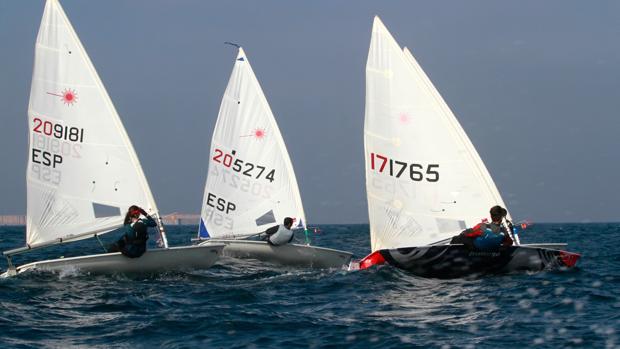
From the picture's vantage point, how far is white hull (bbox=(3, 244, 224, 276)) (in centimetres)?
1714

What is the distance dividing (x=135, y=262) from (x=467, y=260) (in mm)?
6544

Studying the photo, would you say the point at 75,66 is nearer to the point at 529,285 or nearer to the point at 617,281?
the point at 529,285

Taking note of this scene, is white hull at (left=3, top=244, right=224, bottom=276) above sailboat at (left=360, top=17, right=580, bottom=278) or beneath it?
beneath

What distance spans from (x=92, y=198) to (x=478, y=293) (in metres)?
8.72

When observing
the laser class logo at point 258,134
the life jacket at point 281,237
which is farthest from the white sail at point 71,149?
the laser class logo at point 258,134

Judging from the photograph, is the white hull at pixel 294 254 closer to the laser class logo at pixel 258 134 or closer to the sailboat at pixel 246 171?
the sailboat at pixel 246 171

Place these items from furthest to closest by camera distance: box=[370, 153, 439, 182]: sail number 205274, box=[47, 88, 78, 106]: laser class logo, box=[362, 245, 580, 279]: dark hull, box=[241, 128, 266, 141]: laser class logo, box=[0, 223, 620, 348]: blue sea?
1. box=[241, 128, 266, 141]: laser class logo
2. box=[47, 88, 78, 106]: laser class logo
3. box=[370, 153, 439, 182]: sail number 205274
4. box=[362, 245, 580, 279]: dark hull
5. box=[0, 223, 620, 348]: blue sea

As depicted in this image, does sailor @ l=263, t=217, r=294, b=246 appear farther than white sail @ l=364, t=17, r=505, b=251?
Yes

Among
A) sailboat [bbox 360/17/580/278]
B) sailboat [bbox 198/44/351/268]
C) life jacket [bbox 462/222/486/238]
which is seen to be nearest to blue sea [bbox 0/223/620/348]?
life jacket [bbox 462/222/486/238]

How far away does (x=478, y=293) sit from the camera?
14.9 metres

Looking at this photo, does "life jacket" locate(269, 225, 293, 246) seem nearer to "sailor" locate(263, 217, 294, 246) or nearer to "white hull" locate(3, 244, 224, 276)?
"sailor" locate(263, 217, 294, 246)

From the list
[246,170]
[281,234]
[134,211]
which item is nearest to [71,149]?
[134,211]

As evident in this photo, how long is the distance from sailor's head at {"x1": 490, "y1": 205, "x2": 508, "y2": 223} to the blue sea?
112cm

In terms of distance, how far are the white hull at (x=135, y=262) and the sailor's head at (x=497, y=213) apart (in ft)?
19.0
